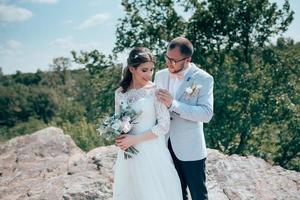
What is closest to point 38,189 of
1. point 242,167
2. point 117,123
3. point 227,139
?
point 117,123

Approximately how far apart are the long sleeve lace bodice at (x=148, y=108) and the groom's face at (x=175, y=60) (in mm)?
342

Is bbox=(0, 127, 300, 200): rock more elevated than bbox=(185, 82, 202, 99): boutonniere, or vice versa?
bbox=(185, 82, 202, 99): boutonniere

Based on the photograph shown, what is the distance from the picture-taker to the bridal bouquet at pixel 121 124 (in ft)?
12.3

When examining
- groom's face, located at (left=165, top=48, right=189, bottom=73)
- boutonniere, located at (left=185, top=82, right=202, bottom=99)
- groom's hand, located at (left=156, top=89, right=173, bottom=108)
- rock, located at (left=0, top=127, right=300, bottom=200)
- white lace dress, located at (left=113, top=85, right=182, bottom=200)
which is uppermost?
groom's face, located at (left=165, top=48, right=189, bottom=73)

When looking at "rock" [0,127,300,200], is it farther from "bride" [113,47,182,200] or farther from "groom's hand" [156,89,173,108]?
"groom's hand" [156,89,173,108]

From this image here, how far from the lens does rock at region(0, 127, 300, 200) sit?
553cm

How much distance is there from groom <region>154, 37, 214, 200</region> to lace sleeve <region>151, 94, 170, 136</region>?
81 mm

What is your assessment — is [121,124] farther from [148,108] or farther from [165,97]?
[165,97]

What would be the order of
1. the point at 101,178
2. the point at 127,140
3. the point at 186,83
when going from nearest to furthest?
the point at 127,140 < the point at 186,83 < the point at 101,178

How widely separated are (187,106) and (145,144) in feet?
2.12

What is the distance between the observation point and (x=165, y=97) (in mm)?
3766

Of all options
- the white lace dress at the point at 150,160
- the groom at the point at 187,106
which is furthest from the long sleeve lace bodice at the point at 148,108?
the groom at the point at 187,106

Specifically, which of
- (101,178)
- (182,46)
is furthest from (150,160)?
(101,178)

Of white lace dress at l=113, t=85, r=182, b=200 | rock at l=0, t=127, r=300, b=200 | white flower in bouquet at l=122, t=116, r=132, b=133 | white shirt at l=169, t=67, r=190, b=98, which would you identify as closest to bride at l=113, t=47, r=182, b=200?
white lace dress at l=113, t=85, r=182, b=200
